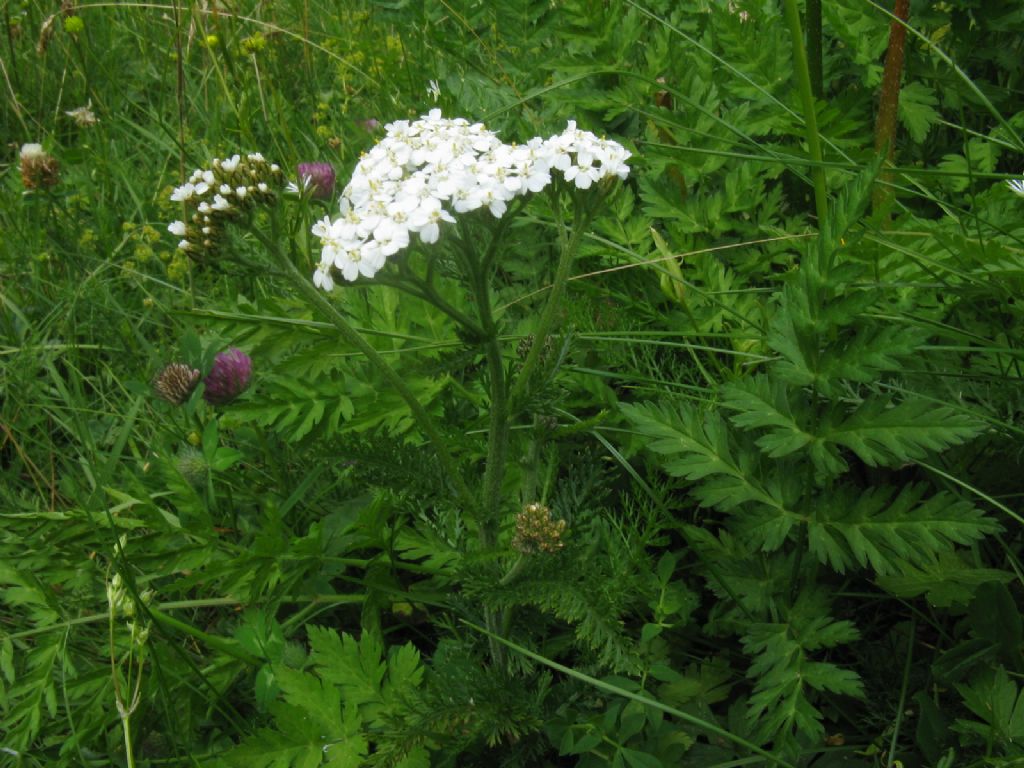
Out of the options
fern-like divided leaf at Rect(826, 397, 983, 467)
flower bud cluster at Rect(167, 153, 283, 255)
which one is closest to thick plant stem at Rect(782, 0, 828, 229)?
fern-like divided leaf at Rect(826, 397, 983, 467)

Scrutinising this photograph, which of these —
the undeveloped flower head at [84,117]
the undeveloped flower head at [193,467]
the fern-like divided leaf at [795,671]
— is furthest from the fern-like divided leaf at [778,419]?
the undeveloped flower head at [84,117]

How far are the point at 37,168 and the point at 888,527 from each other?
7.88ft

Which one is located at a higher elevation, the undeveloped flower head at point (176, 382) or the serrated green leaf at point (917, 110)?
the serrated green leaf at point (917, 110)

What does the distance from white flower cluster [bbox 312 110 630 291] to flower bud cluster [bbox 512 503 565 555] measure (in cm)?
39

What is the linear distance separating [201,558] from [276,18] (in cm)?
262

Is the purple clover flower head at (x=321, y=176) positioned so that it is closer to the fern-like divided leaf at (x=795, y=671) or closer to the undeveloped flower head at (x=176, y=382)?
the undeveloped flower head at (x=176, y=382)

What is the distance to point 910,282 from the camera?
1673mm

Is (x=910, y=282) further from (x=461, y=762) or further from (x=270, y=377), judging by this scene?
(x=270, y=377)

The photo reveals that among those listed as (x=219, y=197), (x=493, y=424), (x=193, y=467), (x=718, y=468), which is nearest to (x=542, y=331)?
(x=493, y=424)

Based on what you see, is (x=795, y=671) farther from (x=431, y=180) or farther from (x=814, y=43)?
(x=814, y=43)

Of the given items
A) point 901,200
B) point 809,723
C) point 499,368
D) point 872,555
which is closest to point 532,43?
point 901,200

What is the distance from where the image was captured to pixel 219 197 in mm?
1298

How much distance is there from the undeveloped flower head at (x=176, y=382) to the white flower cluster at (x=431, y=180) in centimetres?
71

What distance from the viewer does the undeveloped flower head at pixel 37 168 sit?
8.71 feet
